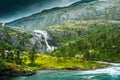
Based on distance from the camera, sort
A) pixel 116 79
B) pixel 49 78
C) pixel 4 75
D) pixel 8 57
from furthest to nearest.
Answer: pixel 8 57 < pixel 4 75 < pixel 49 78 < pixel 116 79

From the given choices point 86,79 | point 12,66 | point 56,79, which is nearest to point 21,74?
point 12,66

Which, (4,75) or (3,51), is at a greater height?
(3,51)

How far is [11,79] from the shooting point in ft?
496

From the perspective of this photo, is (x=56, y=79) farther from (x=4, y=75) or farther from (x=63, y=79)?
(x=4, y=75)

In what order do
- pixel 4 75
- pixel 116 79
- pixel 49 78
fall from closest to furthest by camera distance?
pixel 116 79, pixel 49 78, pixel 4 75

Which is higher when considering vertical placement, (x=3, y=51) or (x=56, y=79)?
(x=3, y=51)

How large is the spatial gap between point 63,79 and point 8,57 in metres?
63.0

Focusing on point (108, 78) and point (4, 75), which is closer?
point (108, 78)

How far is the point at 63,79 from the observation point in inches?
5807

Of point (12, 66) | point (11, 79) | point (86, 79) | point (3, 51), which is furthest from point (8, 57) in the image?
point (86, 79)

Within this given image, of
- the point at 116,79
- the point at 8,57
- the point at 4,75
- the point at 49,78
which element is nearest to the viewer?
the point at 116,79

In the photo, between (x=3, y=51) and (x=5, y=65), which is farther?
(x=3, y=51)

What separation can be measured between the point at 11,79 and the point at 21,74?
2311 cm

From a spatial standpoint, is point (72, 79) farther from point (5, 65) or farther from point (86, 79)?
point (5, 65)
